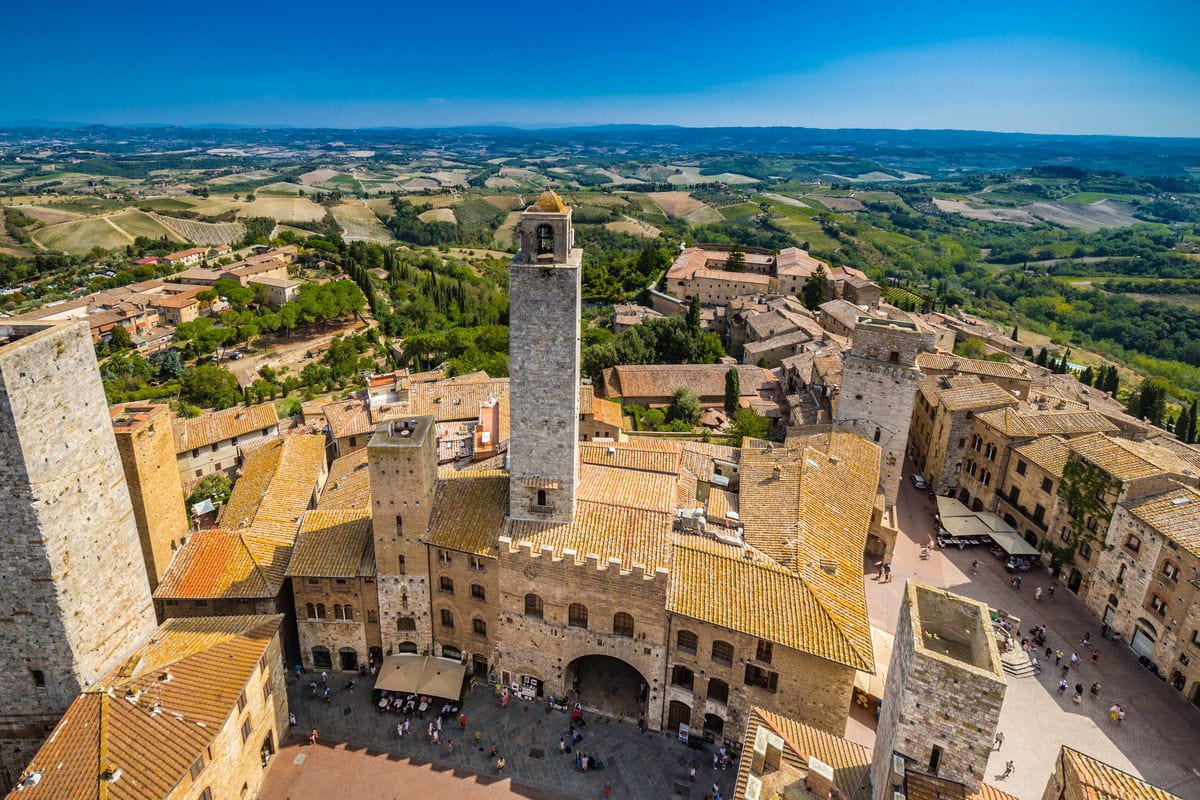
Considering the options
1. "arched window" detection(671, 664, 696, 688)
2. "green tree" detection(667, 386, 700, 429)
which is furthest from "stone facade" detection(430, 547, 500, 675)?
"green tree" detection(667, 386, 700, 429)

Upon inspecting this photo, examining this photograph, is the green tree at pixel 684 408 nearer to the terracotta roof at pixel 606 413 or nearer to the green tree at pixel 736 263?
the terracotta roof at pixel 606 413

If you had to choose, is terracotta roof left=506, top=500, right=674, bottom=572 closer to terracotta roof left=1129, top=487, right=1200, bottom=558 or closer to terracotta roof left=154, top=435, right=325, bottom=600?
terracotta roof left=154, top=435, right=325, bottom=600

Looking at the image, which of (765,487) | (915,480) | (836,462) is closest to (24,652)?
(765,487)

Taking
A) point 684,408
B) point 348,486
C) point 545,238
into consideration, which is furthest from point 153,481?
point 684,408

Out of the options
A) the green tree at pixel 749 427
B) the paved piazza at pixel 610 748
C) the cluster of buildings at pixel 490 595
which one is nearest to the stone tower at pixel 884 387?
the cluster of buildings at pixel 490 595

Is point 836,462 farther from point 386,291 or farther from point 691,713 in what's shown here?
point 386,291
